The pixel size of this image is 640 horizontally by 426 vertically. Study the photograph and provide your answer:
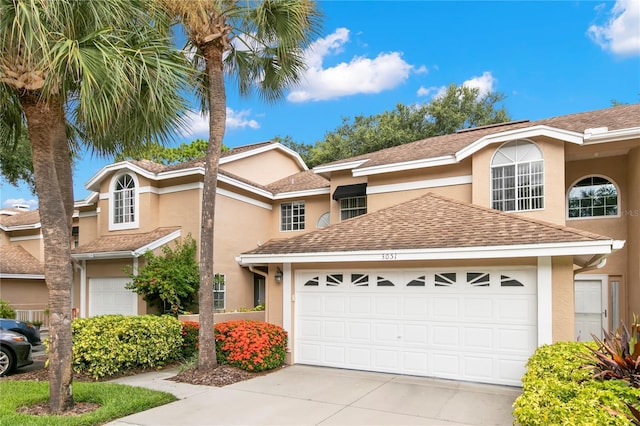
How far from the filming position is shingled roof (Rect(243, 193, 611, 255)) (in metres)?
8.79

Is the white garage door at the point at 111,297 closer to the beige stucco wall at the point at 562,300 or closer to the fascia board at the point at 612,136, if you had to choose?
the beige stucco wall at the point at 562,300

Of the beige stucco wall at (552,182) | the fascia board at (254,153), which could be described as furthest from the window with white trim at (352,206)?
the beige stucco wall at (552,182)

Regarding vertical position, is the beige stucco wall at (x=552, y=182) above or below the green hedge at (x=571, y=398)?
above

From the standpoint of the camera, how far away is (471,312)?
950 cm

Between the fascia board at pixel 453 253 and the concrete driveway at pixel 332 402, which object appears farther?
the fascia board at pixel 453 253

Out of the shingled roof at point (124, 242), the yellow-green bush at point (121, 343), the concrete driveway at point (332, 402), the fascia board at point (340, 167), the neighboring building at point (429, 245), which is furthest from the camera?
the fascia board at point (340, 167)

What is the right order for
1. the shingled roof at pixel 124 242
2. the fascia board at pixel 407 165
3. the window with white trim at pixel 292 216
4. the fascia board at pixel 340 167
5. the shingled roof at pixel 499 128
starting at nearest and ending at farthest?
the shingled roof at pixel 499 128, the fascia board at pixel 407 165, the shingled roof at pixel 124 242, the fascia board at pixel 340 167, the window with white trim at pixel 292 216

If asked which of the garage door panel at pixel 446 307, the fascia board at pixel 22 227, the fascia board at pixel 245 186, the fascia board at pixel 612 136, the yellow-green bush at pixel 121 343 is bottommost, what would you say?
the yellow-green bush at pixel 121 343

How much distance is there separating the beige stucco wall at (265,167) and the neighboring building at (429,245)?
0.58 m

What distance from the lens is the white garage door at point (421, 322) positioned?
9102mm

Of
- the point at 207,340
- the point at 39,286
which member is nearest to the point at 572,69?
the point at 207,340

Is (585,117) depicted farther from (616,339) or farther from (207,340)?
(207,340)

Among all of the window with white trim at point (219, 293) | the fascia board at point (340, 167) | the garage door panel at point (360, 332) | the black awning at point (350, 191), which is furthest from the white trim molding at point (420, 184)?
the window with white trim at point (219, 293)

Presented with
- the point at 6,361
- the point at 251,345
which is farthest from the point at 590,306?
the point at 6,361
